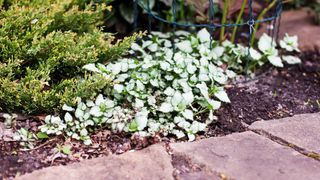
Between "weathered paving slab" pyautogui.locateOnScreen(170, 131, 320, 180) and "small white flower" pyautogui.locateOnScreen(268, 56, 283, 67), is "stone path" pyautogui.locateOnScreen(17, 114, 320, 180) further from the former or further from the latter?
"small white flower" pyautogui.locateOnScreen(268, 56, 283, 67)

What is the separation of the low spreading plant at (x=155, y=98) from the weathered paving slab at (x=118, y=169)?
18 centimetres

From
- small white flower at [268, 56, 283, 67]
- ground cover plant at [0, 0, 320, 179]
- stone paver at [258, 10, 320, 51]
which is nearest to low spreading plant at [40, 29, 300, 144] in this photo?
ground cover plant at [0, 0, 320, 179]

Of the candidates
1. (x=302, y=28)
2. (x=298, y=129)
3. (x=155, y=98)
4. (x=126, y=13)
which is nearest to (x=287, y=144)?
(x=298, y=129)

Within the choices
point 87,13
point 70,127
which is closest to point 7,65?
point 70,127

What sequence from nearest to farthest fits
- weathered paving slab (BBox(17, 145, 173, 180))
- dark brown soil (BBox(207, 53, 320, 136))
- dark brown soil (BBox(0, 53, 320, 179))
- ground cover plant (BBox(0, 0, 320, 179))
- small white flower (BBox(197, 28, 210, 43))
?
weathered paving slab (BBox(17, 145, 173, 180))
dark brown soil (BBox(0, 53, 320, 179))
ground cover plant (BBox(0, 0, 320, 179))
dark brown soil (BBox(207, 53, 320, 136))
small white flower (BBox(197, 28, 210, 43))

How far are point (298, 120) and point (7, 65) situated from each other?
1.38 metres

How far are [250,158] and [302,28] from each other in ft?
5.87

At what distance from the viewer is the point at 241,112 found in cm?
250

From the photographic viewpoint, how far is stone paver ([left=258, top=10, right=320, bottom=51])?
130 inches

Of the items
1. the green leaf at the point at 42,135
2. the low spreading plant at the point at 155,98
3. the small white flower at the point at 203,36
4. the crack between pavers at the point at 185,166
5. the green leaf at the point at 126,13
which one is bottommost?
the crack between pavers at the point at 185,166

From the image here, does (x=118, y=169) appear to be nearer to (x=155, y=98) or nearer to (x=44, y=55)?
(x=155, y=98)

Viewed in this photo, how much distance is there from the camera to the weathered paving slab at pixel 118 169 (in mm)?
1867

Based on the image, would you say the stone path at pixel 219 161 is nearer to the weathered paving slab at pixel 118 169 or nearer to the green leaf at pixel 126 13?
the weathered paving slab at pixel 118 169

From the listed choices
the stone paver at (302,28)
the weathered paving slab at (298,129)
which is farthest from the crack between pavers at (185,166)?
the stone paver at (302,28)
